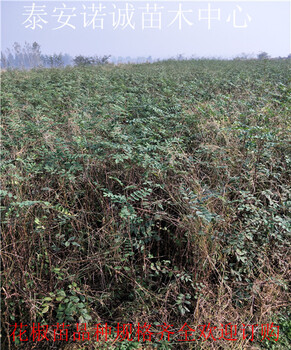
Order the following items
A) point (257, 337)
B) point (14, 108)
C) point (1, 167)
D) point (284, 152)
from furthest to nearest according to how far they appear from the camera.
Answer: point (14, 108) < point (284, 152) < point (1, 167) < point (257, 337)

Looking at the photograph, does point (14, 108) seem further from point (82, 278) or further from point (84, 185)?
point (82, 278)

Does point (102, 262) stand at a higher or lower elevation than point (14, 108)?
lower

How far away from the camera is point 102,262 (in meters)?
2.19

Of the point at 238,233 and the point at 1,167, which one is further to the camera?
the point at 1,167

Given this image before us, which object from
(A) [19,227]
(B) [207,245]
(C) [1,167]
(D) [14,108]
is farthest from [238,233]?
(D) [14,108]

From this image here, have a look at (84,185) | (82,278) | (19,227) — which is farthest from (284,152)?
(19,227)

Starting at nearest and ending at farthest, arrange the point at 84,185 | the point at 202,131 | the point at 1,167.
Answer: the point at 1,167
the point at 84,185
the point at 202,131

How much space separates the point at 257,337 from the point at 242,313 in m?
0.18

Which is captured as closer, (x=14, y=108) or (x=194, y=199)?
(x=194, y=199)

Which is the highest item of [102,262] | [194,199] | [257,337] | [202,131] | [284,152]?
[202,131]

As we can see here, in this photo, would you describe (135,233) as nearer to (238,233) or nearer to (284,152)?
(238,233)

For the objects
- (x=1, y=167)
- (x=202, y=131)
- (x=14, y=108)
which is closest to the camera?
(x=1, y=167)

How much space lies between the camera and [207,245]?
2246 millimetres

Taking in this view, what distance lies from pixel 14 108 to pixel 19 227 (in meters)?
3.06
